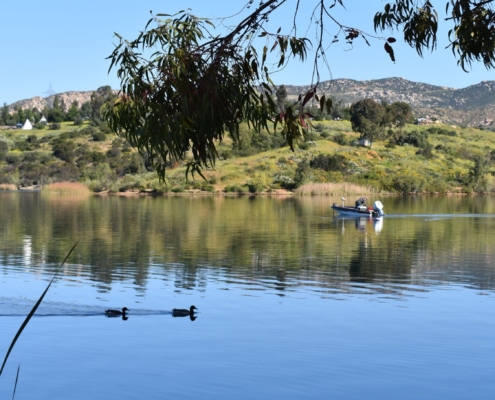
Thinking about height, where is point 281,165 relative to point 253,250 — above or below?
above

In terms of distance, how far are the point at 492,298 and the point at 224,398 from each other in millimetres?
10357

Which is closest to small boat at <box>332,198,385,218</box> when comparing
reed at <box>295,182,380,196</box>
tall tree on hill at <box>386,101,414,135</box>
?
reed at <box>295,182,380,196</box>

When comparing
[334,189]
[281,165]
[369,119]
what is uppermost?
[369,119]

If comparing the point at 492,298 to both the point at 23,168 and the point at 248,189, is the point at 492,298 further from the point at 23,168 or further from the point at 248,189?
the point at 23,168

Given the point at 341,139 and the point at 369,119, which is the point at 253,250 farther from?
the point at 341,139

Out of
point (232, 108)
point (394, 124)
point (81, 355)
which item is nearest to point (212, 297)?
point (81, 355)

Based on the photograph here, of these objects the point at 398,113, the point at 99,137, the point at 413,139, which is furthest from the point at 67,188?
the point at 413,139

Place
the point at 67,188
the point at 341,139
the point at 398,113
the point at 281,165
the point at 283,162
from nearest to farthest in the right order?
the point at 67,188 < the point at 281,165 < the point at 283,162 < the point at 341,139 < the point at 398,113

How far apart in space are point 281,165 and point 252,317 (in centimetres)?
7615

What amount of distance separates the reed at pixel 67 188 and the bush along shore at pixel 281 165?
0.37 ft

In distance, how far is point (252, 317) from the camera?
18047 mm

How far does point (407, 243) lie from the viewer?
35250 mm

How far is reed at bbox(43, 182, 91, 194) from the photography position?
91.2m

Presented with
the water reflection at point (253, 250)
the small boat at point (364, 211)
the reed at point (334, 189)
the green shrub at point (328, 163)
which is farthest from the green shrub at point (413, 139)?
the small boat at point (364, 211)
